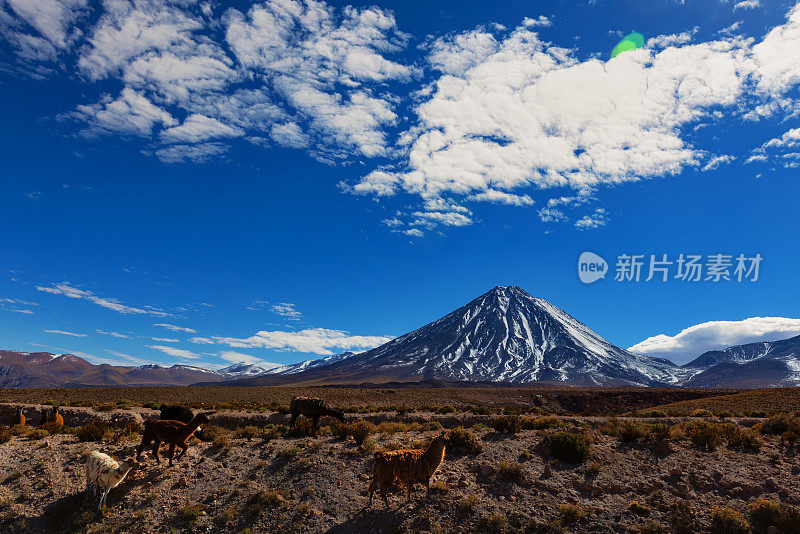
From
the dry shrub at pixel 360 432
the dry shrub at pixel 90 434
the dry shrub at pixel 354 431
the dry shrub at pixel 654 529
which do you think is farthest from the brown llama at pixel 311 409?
the dry shrub at pixel 654 529

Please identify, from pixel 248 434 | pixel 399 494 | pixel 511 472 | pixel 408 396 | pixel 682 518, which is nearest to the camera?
pixel 682 518

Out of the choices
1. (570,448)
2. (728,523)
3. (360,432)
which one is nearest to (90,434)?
(360,432)

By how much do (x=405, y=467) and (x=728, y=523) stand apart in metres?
8.49

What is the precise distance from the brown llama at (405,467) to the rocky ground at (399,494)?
763 millimetres

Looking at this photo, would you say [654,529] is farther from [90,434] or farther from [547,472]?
[90,434]

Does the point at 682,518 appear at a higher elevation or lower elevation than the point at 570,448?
lower

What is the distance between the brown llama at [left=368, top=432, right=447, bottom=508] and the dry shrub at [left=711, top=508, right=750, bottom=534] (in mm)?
7290

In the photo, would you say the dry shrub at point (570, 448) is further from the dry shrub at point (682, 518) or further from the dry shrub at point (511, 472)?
the dry shrub at point (682, 518)

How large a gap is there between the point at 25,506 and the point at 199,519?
5.34m

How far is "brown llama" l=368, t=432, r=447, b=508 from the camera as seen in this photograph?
11.6 metres

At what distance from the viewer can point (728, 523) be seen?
10.7 meters

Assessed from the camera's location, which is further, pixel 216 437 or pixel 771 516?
pixel 216 437

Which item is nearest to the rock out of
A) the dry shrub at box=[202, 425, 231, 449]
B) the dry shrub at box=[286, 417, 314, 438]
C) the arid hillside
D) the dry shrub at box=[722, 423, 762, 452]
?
the dry shrub at box=[722, 423, 762, 452]

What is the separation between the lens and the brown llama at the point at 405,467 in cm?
1159
